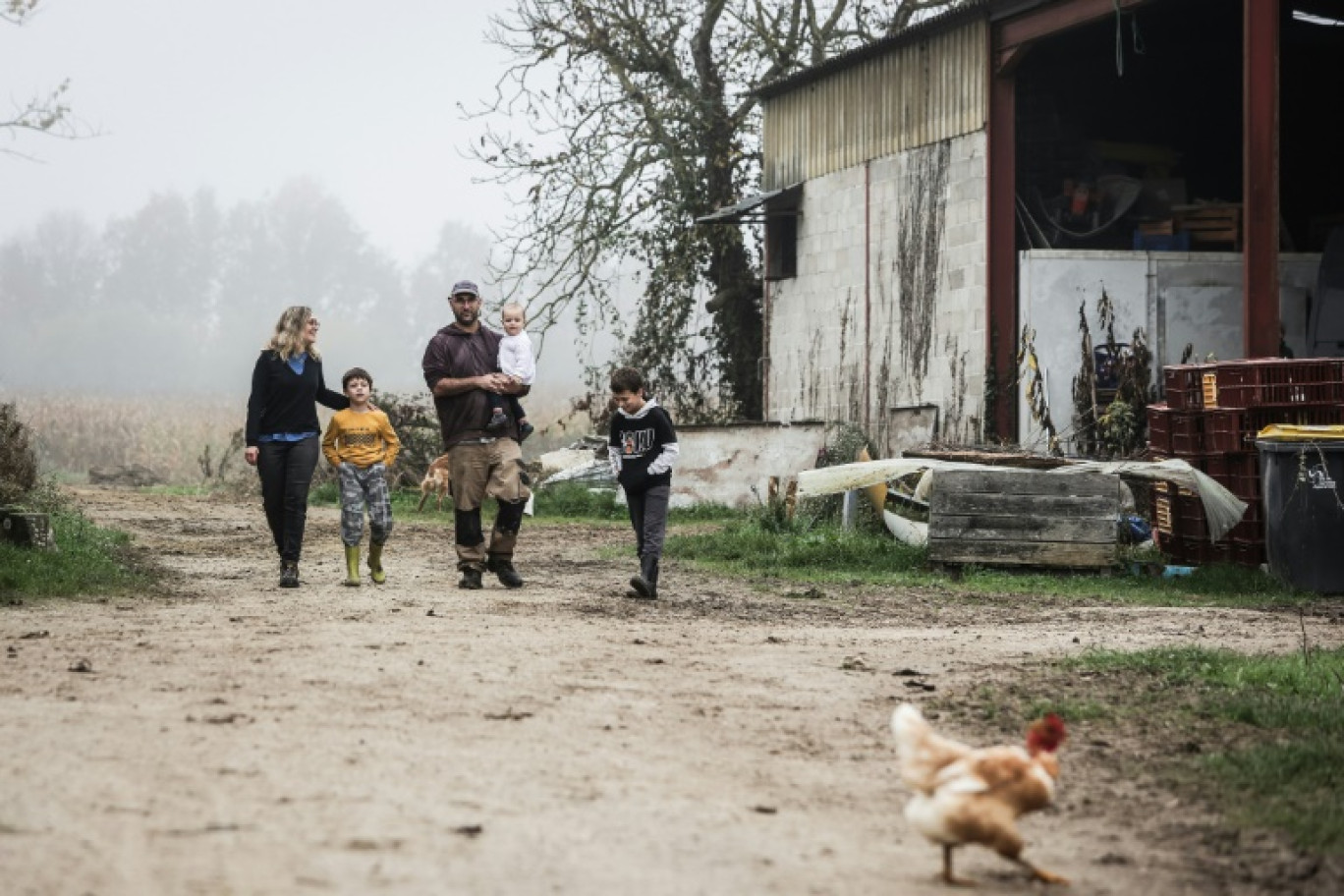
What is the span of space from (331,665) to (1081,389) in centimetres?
1341

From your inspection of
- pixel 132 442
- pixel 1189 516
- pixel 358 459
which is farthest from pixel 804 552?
pixel 132 442

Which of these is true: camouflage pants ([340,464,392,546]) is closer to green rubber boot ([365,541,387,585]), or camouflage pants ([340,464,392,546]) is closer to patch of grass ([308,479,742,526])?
green rubber boot ([365,541,387,585])

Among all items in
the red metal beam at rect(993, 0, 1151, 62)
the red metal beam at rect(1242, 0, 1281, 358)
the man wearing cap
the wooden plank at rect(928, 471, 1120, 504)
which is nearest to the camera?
the man wearing cap

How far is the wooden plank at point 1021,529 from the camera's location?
49.6ft

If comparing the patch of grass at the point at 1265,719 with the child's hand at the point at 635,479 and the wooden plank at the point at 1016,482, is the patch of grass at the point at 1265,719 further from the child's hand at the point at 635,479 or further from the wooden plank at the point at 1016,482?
the wooden plank at the point at 1016,482

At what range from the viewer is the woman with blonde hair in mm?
13156

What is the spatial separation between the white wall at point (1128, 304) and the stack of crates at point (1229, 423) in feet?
12.8

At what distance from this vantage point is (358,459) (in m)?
13.2

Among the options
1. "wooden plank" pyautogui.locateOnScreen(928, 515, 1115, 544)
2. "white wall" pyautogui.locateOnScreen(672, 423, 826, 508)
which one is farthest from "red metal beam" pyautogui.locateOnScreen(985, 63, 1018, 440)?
"wooden plank" pyautogui.locateOnScreen(928, 515, 1115, 544)

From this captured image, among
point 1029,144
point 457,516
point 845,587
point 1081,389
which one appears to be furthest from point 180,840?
point 1029,144

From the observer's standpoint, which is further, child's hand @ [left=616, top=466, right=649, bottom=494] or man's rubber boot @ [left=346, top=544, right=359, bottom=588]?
man's rubber boot @ [left=346, top=544, right=359, bottom=588]

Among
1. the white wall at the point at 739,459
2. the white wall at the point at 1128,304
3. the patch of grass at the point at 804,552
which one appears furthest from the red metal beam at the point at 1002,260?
the patch of grass at the point at 804,552

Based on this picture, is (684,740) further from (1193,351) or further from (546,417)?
(546,417)

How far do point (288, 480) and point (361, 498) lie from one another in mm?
567
